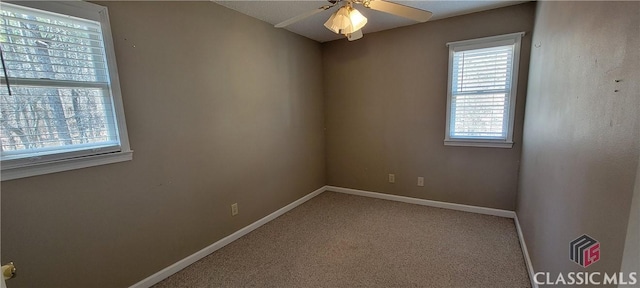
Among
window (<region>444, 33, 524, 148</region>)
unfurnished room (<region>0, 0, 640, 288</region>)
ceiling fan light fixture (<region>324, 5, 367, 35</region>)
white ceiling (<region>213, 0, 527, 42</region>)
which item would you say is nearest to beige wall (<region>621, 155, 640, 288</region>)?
unfurnished room (<region>0, 0, 640, 288</region>)

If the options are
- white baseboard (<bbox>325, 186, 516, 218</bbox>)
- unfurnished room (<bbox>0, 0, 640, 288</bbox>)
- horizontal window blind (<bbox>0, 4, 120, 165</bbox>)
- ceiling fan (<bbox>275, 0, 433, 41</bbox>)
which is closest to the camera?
unfurnished room (<bbox>0, 0, 640, 288</bbox>)

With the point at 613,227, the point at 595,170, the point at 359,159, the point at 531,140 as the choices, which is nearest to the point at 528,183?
the point at 531,140

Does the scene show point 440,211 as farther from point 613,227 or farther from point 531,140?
point 613,227

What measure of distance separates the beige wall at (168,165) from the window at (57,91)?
0.08 meters

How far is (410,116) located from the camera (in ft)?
10.8

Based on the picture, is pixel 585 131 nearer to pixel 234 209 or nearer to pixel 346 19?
pixel 346 19

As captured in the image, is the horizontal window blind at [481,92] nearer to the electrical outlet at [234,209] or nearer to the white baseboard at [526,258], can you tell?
the white baseboard at [526,258]

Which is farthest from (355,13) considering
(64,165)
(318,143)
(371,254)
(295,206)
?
(295,206)

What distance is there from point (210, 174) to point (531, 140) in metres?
2.91

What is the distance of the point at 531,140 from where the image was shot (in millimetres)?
2209

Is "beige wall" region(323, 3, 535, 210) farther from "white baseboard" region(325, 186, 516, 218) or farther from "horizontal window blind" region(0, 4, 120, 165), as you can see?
"horizontal window blind" region(0, 4, 120, 165)

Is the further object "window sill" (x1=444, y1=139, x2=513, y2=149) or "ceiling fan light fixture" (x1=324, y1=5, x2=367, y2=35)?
"window sill" (x1=444, y1=139, x2=513, y2=149)

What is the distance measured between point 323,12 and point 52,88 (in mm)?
2212

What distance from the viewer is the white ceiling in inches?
93.5
